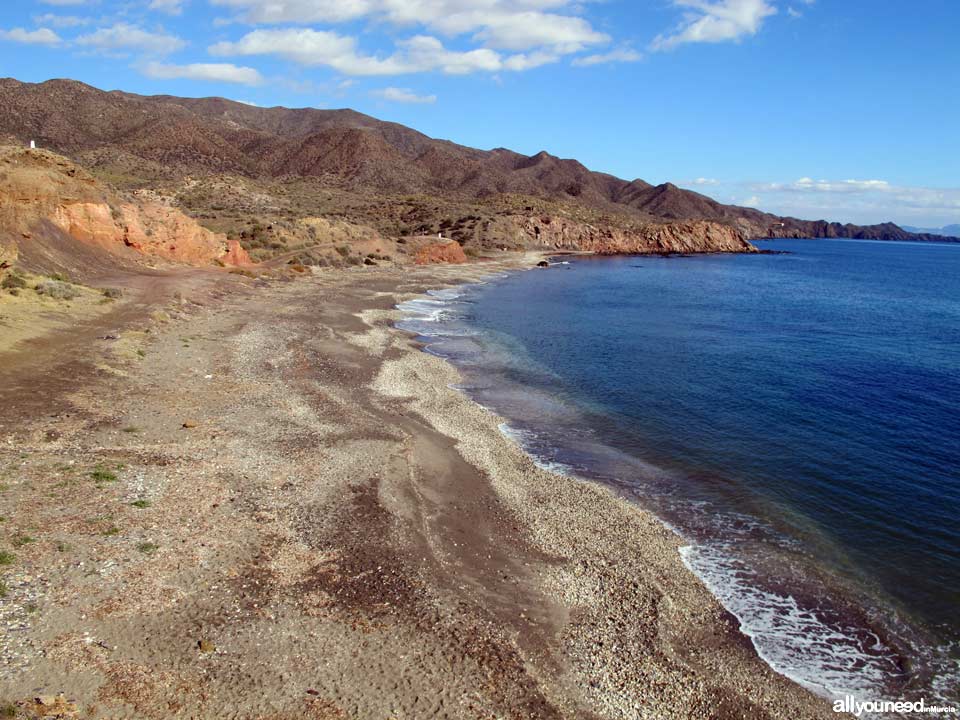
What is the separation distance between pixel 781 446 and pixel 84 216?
126ft

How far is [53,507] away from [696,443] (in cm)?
1632

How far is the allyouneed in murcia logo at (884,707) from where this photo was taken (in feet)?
30.9

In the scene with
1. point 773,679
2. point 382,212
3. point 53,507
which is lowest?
point 773,679

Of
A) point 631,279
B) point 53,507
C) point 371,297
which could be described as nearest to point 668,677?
point 53,507

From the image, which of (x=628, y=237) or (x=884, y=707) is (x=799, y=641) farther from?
(x=628, y=237)

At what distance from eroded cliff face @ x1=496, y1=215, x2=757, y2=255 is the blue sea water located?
206 ft

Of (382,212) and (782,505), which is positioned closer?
(782,505)

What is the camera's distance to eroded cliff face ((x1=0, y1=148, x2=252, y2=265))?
3291 centimetres

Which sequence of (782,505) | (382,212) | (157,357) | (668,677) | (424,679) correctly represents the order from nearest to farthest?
(424,679) → (668,677) → (782,505) → (157,357) → (382,212)

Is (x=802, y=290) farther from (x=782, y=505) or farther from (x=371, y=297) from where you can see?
(x=782, y=505)

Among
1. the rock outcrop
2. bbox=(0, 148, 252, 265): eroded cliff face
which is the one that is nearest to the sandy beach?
bbox=(0, 148, 252, 265): eroded cliff face

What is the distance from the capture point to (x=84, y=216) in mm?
38000

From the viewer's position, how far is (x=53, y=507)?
38.0ft

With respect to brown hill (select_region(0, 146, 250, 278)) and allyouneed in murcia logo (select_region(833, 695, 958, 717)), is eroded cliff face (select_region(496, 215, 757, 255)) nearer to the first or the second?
brown hill (select_region(0, 146, 250, 278))
